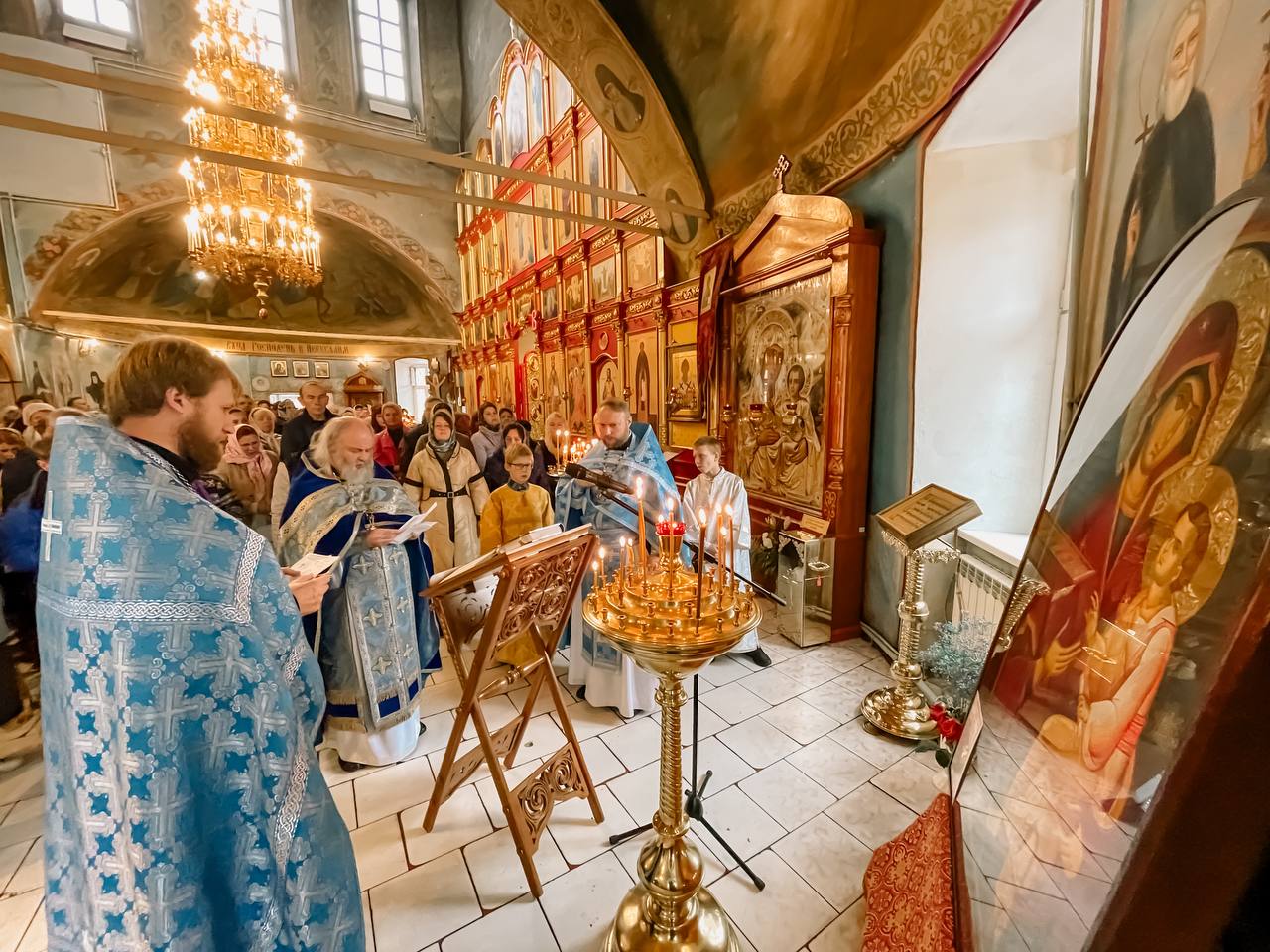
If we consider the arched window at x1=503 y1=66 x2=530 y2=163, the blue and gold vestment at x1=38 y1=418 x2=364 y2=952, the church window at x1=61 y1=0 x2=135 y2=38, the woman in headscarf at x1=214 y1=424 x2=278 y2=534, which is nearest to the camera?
the blue and gold vestment at x1=38 y1=418 x2=364 y2=952

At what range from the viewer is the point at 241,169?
815 centimetres

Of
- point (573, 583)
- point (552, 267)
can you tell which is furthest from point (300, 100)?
point (573, 583)

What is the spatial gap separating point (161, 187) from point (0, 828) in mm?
15842

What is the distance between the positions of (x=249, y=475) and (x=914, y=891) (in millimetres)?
5660

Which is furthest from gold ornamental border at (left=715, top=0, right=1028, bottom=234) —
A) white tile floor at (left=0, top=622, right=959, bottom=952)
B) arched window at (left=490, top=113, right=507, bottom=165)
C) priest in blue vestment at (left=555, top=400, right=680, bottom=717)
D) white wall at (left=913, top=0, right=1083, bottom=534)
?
arched window at (left=490, top=113, right=507, bottom=165)

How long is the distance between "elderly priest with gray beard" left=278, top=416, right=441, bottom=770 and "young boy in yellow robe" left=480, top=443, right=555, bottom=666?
0.99m

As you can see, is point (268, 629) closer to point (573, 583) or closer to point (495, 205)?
point (573, 583)

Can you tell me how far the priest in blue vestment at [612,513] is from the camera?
133 inches

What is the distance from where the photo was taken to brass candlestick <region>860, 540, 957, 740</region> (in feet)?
10.1

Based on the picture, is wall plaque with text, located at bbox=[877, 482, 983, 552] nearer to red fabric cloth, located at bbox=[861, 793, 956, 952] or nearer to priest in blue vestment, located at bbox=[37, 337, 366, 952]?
red fabric cloth, located at bbox=[861, 793, 956, 952]

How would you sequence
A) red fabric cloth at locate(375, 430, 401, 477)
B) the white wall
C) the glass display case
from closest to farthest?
1. the white wall
2. the glass display case
3. red fabric cloth at locate(375, 430, 401, 477)

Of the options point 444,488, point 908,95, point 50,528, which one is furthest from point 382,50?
point 50,528

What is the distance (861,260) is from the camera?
151 inches

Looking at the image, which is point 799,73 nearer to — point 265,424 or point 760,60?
point 760,60
